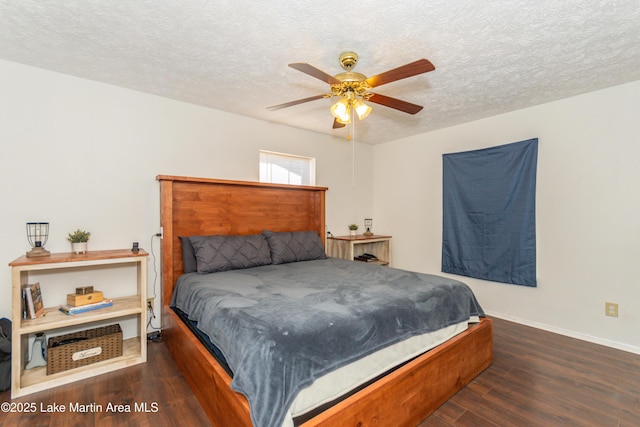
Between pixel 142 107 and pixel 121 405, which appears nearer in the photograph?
pixel 121 405

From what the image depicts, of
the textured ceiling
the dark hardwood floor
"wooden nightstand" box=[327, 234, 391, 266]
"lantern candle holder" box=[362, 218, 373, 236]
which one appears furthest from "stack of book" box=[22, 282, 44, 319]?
"lantern candle holder" box=[362, 218, 373, 236]

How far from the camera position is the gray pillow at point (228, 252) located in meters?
2.77

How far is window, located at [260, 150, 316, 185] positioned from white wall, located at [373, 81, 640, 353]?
2.15 meters

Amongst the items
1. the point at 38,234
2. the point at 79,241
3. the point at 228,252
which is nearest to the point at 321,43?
the point at 228,252

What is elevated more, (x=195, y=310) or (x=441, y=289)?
(x=441, y=289)

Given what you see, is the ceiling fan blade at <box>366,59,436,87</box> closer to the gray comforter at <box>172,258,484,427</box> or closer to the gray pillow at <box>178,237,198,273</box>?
the gray comforter at <box>172,258,484,427</box>

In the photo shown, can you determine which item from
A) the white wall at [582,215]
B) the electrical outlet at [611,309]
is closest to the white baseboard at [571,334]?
the white wall at [582,215]

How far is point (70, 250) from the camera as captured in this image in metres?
2.58

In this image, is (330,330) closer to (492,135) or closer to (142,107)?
(142,107)

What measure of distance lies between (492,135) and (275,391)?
3.72 metres

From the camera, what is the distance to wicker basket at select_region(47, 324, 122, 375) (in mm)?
2178

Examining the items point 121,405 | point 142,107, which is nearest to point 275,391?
point 121,405

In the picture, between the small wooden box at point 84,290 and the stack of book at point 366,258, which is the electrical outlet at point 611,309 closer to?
the stack of book at point 366,258

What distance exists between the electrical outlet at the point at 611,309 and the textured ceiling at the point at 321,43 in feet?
6.74
